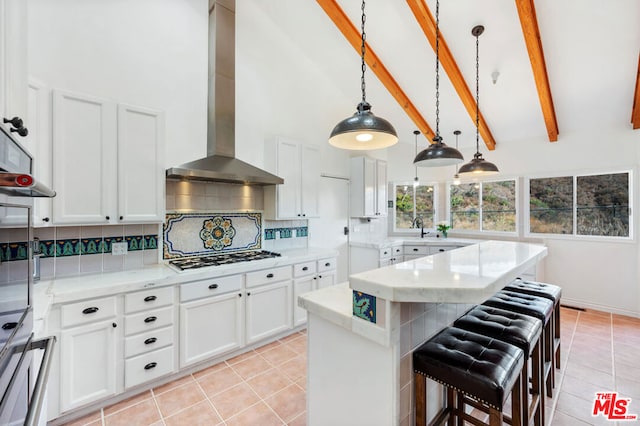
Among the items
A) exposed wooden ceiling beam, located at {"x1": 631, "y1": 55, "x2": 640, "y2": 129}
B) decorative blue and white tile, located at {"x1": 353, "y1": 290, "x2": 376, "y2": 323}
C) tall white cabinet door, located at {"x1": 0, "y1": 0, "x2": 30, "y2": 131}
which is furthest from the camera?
exposed wooden ceiling beam, located at {"x1": 631, "y1": 55, "x2": 640, "y2": 129}

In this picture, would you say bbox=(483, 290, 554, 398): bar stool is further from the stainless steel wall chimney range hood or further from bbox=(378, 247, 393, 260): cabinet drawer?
the stainless steel wall chimney range hood

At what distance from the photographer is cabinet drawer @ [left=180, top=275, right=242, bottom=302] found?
2427 mm

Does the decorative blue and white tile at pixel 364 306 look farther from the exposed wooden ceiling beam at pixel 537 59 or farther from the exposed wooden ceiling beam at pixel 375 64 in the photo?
the exposed wooden ceiling beam at pixel 375 64

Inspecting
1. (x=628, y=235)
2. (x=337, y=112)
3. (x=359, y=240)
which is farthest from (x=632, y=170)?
(x=337, y=112)

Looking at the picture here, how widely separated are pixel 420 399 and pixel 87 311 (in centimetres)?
226

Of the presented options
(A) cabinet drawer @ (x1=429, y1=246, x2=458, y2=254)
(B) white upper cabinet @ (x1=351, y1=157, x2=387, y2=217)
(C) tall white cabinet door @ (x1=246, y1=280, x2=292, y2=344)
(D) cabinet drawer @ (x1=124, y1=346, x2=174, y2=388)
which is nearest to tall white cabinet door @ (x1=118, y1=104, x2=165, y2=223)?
(D) cabinet drawer @ (x1=124, y1=346, x2=174, y2=388)

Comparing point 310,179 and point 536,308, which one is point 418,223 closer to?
point 310,179

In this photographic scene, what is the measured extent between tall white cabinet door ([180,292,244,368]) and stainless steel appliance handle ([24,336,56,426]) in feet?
4.63

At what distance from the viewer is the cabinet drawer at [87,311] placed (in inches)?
75.6

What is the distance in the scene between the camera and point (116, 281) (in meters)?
2.17

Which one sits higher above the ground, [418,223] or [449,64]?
[449,64]

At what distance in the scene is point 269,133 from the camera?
372 centimetres

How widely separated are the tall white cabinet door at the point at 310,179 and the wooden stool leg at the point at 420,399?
256cm

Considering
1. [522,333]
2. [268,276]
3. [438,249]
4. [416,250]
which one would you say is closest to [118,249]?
[268,276]
